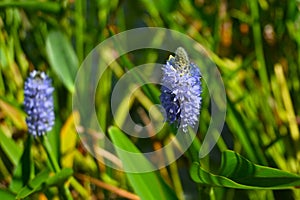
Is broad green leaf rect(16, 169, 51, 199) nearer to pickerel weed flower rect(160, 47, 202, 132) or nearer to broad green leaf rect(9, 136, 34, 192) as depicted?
broad green leaf rect(9, 136, 34, 192)

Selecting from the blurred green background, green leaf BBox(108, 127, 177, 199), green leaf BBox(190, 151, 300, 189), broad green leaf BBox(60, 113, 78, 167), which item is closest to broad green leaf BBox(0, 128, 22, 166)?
the blurred green background

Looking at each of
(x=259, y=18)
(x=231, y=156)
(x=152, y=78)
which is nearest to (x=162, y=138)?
(x=152, y=78)

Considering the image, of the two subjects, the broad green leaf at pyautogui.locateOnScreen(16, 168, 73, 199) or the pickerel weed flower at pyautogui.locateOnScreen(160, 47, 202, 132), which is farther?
the broad green leaf at pyautogui.locateOnScreen(16, 168, 73, 199)

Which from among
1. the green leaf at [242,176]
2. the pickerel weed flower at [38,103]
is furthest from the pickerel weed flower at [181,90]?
the pickerel weed flower at [38,103]

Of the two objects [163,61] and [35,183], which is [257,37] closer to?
[163,61]

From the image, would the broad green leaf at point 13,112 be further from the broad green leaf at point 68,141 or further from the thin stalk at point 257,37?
the thin stalk at point 257,37

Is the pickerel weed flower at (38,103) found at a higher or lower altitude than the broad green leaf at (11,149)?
higher

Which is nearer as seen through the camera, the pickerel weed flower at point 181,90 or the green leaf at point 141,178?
the pickerel weed flower at point 181,90

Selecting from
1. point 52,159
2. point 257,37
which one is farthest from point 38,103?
point 257,37
